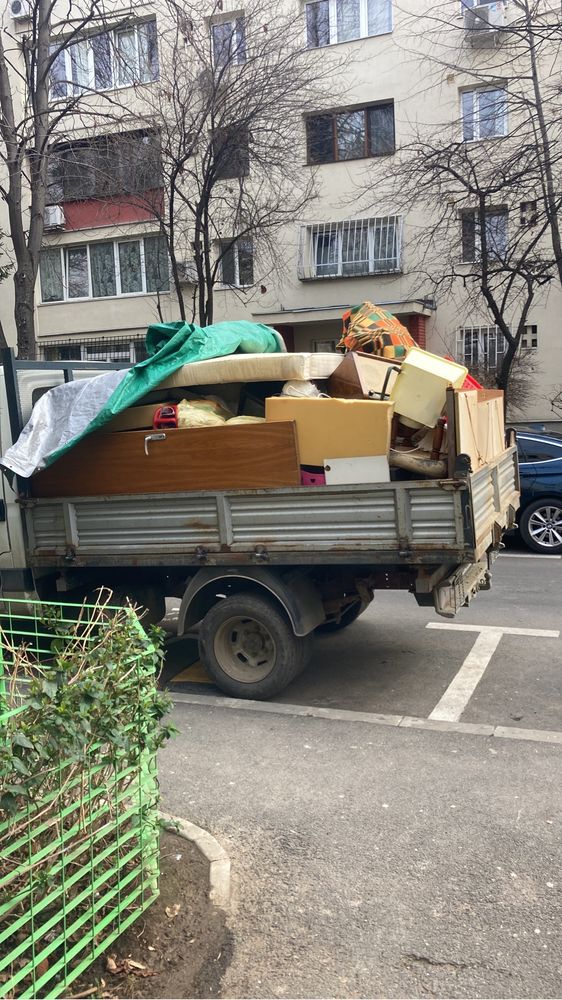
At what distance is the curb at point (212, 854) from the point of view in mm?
3422

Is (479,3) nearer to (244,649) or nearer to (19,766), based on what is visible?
(244,649)

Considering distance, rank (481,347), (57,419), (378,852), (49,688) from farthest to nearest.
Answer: (481,347) → (57,419) → (378,852) → (49,688)

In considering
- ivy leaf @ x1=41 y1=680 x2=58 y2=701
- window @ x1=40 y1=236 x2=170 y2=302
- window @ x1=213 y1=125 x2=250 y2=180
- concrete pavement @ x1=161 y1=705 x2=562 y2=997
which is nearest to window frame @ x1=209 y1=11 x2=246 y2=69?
window @ x1=213 y1=125 x2=250 y2=180

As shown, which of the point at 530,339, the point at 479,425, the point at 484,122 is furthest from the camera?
the point at 530,339

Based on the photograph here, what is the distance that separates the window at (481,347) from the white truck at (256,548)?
41.8 feet

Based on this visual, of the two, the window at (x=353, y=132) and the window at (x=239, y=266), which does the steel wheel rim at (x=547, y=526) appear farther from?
the window at (x=353, y=132)

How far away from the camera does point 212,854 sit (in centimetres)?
371

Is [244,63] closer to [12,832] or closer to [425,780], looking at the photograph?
[425,780]

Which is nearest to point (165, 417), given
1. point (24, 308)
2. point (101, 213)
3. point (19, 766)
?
point (19, 766)

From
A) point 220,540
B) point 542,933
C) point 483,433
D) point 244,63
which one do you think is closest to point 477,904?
point 542,933

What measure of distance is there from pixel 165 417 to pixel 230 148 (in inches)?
443

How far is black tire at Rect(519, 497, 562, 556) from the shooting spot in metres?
11.5

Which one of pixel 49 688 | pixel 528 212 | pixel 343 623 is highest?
pixel 528 212

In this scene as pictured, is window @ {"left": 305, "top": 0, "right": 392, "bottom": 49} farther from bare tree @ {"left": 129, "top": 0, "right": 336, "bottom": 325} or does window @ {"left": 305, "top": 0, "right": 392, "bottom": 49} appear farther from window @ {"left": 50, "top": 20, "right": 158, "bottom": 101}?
window @ {"left": 50, "top": 20, "right": 158, "bottom": 101}
